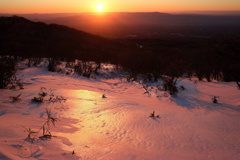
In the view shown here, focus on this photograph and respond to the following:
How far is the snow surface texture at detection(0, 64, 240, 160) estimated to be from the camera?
1.86 metres

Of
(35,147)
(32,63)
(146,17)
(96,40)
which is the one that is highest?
(146,17)

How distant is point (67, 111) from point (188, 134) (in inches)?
79.6

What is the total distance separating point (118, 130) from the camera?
2.50m

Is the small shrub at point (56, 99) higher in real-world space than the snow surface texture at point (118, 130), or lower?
higher

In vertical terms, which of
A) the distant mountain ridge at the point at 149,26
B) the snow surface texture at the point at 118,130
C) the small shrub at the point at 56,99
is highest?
the distant mountain ridge at the point at 149,26

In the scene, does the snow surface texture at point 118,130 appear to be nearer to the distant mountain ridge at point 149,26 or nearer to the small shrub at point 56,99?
the small shrub at point 56,99

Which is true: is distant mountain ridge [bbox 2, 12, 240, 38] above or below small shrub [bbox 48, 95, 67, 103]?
above

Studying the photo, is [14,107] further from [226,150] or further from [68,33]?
[68,33]

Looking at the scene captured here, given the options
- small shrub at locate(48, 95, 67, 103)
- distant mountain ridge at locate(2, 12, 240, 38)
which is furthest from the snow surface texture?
distant mountain ridge at locate(2, 12, 240, 38)

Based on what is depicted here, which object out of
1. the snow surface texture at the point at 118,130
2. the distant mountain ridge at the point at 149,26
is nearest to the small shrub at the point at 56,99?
the snow surface texture at the point at 118,130

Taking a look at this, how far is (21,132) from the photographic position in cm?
208

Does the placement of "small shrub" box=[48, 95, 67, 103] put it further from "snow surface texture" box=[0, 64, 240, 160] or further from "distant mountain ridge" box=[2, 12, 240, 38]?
"distant mountain ridge" box=[2, 12, 240, 38]

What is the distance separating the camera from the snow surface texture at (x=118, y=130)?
6.11ft

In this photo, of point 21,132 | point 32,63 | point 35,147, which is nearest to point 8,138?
point 21,132
